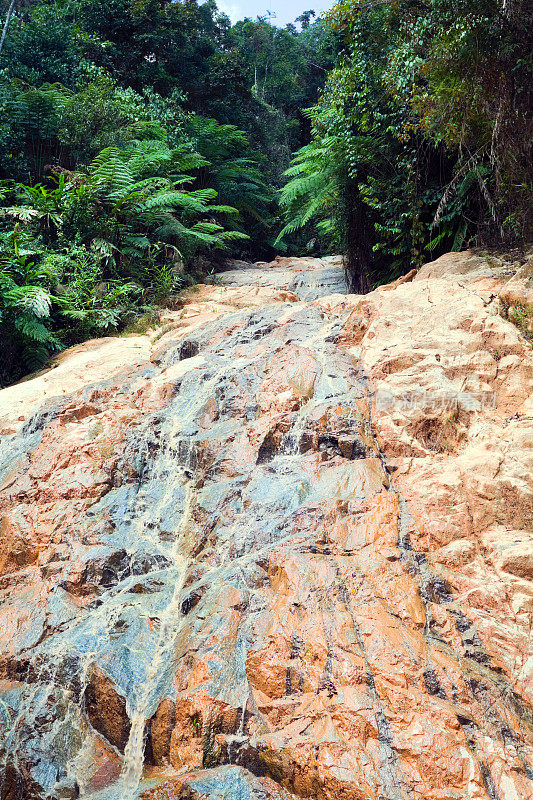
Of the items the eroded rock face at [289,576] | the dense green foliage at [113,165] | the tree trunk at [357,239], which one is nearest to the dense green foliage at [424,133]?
the tree trunk at [357,239]

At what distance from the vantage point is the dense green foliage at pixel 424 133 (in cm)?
518

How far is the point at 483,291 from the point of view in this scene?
5641 millimetres

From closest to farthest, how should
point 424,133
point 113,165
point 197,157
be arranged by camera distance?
point 424,133
point 113,165
point 197,157

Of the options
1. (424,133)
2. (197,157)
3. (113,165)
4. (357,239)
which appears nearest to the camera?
(424,133)

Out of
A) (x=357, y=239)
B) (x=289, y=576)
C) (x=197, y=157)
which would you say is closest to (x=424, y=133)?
(x=357, y=239)

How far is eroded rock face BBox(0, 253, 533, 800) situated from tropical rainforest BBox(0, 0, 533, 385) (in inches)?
67.6

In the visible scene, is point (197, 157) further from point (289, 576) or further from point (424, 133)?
point (289, 576)

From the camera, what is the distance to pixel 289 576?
11.9ft

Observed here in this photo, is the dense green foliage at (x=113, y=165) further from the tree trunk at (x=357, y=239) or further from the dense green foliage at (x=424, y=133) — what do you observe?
the dense green foliage at (x=424, y=133)

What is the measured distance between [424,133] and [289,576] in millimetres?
5520

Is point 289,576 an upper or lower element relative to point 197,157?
lower

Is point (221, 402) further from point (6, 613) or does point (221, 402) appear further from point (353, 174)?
point (353, 174)

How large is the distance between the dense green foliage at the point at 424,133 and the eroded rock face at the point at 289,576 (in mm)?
1201

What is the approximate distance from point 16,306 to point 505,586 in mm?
7225
